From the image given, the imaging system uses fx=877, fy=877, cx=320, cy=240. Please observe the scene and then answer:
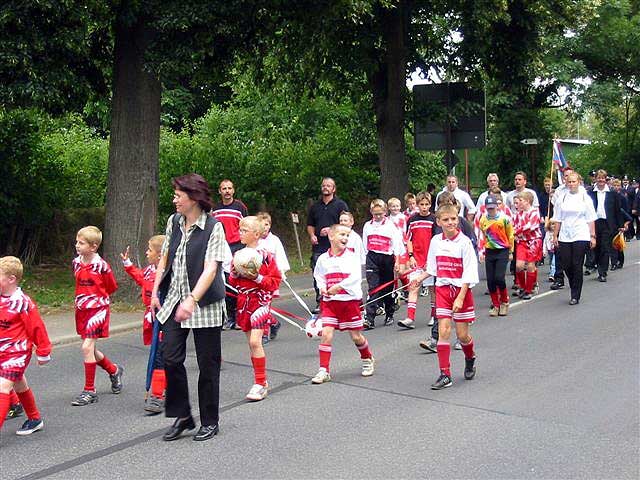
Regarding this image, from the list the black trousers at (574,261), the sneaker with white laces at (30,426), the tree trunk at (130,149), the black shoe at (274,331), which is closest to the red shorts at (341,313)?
the black shoe at (274,331)

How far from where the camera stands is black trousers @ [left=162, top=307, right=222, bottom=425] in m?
6.29

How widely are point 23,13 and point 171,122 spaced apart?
20936mm

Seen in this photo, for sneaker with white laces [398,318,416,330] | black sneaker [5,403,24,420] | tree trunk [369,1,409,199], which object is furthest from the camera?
tree trunk [369,1,409,199]

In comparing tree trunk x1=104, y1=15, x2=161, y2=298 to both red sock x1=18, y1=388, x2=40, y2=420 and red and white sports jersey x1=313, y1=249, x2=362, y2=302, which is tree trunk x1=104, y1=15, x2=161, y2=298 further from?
red sock x1=18, y1=388, x2=40, y2=420

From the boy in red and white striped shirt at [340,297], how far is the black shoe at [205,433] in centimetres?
197

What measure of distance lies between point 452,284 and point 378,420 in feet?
6.09

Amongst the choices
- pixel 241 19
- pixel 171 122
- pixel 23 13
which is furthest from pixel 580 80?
pixel 23 13

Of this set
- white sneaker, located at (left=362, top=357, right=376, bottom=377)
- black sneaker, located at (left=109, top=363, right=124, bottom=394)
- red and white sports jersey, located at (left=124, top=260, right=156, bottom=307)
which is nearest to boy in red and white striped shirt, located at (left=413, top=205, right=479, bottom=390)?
white sneaker, located at (left=362, top=357, right=376, bottom=377)

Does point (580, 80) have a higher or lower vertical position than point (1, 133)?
higher

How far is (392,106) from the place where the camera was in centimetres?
1938

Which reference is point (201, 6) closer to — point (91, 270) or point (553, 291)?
point (91, 270)

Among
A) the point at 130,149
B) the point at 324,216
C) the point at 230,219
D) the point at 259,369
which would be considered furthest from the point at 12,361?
the point at 130,149

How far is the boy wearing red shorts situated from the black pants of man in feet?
32.3

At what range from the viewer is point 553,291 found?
1478 centimetres
